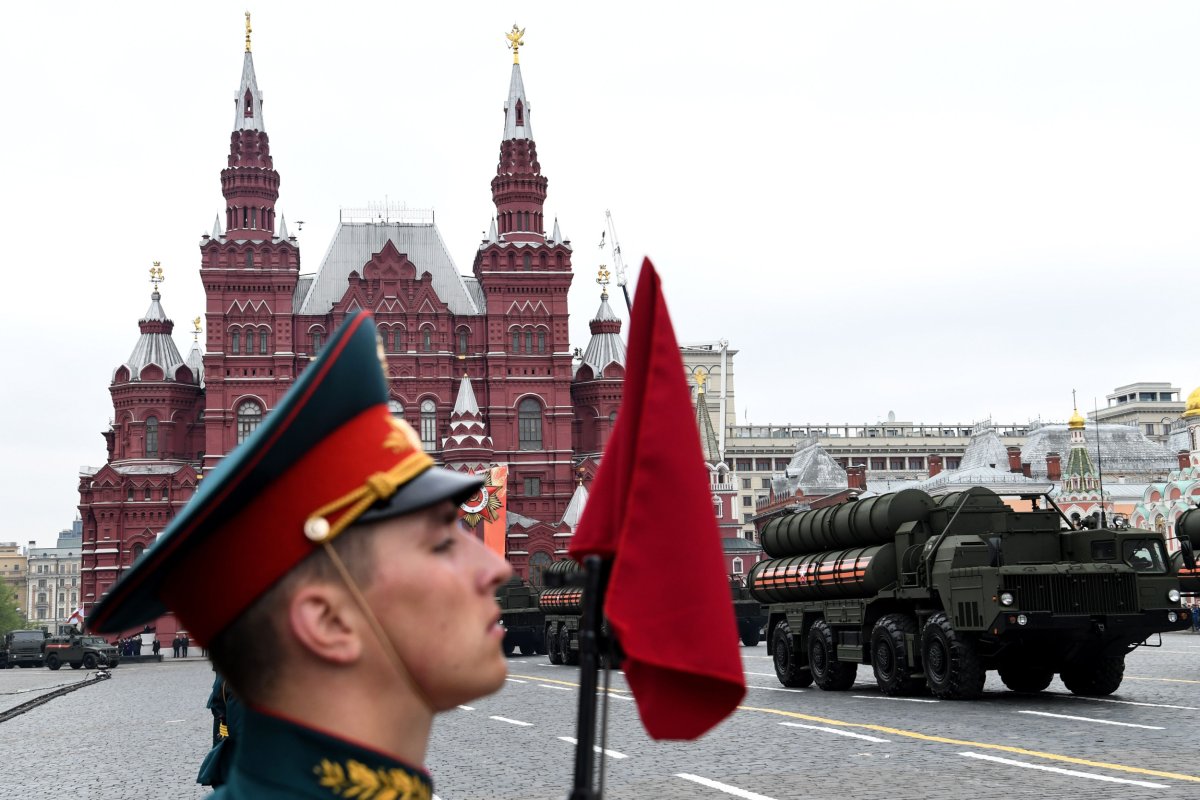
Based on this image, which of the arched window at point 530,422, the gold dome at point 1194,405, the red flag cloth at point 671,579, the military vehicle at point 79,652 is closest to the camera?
the red flag cloth at point 671,579

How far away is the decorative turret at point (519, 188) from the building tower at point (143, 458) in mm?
19646

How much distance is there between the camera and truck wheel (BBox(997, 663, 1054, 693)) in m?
20.0

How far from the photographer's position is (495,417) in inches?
3000

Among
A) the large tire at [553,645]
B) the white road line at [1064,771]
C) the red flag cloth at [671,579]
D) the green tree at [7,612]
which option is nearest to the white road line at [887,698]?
the white road line at [1064,771]

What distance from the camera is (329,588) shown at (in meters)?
2.06

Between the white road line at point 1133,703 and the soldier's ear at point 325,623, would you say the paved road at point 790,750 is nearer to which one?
the white road line at point 1133,703

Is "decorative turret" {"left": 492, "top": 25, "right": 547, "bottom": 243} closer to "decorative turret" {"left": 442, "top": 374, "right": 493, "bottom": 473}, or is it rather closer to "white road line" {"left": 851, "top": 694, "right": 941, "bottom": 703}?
"decorative turret" {"left": 442, "top": 374, "right": 493, "bottom": 473}

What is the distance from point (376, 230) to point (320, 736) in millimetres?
83899

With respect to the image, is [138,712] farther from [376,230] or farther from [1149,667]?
[376,230]

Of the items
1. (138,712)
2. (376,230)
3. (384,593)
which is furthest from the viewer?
(376,230)

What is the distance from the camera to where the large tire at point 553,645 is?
119ft

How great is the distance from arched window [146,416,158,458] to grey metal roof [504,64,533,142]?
24.5 metres

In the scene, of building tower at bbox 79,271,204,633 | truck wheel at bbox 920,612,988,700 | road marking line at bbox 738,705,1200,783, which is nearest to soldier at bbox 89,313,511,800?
road marking line at bbox 738,705,1200,783

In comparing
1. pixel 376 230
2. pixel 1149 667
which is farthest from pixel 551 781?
pixel 376 230
